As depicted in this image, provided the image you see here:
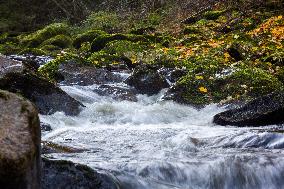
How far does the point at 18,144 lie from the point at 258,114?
158 inches

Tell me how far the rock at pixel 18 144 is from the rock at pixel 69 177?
0.44 metres

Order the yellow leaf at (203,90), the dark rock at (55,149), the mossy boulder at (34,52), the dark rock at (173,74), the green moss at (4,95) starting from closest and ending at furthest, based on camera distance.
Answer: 1. the green moss at (4,95)
2. the dark rock at (55,149)
3. the yellow leaf at (203,90)
4. the dark rock at (173,74)
5. the mossy boulder at (34,52)

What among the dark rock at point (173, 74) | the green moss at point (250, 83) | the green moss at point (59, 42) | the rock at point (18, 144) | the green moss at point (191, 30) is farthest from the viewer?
the green moss at point (59, 42)

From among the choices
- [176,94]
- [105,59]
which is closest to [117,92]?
[176,94]

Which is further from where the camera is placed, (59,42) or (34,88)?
(59,42)

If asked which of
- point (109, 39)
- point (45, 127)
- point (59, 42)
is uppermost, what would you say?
point (59, 42)

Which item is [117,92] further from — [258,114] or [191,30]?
[191,30]

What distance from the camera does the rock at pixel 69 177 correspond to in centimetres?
331

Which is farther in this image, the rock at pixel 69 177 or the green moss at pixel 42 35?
the green moss at pixel 42 35

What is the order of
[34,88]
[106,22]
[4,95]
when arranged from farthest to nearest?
1. [106,22]
2. [34,88]
3. [4,95]

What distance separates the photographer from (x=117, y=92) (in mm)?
8234

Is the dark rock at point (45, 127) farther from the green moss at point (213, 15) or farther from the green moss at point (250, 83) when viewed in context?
the green moss at point (213, 15)

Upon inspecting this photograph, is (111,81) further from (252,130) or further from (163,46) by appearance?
(252,130)

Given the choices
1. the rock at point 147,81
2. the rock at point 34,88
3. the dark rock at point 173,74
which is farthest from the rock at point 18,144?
the dark rock at point 173,74
